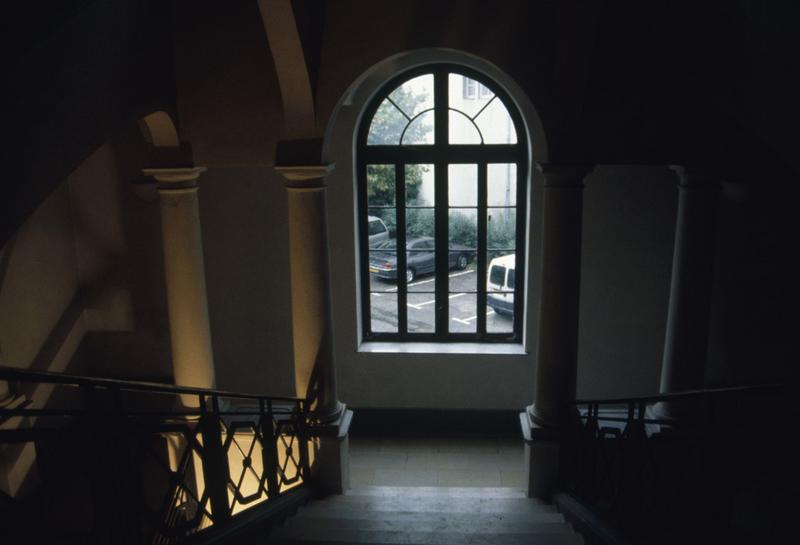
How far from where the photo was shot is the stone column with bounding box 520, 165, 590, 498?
230 inches

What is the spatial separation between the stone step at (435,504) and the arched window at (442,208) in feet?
9.84

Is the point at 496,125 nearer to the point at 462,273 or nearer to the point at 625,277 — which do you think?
the point at 462,273

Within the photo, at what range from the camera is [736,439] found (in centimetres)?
381

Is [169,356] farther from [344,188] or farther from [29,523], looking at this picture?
[29,523]

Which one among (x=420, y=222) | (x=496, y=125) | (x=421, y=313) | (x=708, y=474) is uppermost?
(x=496, y=125)

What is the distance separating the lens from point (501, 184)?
28.3 ft

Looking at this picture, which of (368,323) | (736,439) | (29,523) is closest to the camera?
(29,523)

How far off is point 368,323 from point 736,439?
5.88 metres

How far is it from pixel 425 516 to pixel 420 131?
477cm

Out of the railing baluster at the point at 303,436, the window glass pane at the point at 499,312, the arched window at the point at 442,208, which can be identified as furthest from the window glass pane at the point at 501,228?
the railing baluster at the point at 303,436

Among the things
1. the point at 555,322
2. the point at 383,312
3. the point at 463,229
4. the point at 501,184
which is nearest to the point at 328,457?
the point at 555,322

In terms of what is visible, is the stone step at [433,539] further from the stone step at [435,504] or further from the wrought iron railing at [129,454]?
the stone step at [435,504]

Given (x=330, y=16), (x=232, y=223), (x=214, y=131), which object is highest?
(x=330, y=16)

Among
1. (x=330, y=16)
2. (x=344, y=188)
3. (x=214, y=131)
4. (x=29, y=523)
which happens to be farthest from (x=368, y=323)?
(x=29, y=523)
